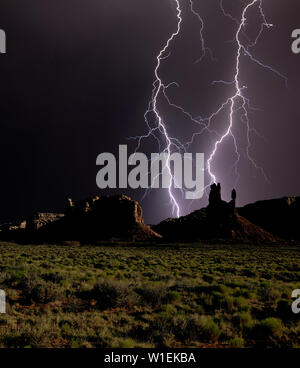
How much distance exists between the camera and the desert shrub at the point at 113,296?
29.6ft

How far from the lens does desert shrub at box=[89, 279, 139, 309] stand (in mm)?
9016

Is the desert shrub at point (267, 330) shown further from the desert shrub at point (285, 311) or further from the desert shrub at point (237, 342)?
the desert shrub at point (285, 311)

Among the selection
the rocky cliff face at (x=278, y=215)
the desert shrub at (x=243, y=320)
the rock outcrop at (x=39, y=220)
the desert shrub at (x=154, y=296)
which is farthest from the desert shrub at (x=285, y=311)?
the rock outcrop at (x=39, y=220)

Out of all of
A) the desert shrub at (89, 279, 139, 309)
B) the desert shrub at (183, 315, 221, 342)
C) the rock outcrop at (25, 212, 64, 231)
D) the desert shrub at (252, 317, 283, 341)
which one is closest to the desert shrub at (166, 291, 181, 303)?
the desert shrub at (89, 279, 139, 309)

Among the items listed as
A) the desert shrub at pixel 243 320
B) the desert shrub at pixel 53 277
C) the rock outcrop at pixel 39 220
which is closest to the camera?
the desert shrub at pixel 243 320

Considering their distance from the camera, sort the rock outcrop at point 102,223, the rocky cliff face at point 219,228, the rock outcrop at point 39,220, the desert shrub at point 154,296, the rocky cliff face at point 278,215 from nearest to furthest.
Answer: the desert shrub at point 154,296
the rocky cliff face at point 219,228
the rock outcrop at point 102,223
the rocky cliff face at point 278,215
the rock outcrop at point 39,220

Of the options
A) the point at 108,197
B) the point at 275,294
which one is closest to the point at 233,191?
the point at 108,197

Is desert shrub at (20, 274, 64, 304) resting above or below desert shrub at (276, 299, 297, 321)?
above

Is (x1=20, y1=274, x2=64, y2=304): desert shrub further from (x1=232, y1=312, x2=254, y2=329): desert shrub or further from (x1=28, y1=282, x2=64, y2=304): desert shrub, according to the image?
(x1=232, y1=312, x2=254, y2=329): desert shrub

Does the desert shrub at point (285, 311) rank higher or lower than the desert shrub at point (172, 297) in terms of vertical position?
lower

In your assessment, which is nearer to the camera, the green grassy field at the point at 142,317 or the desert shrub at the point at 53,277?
the green grassy field at the point at 142,317

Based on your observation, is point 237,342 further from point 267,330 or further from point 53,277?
point 53,277

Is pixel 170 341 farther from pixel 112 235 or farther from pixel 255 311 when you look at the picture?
pixel 112 235
